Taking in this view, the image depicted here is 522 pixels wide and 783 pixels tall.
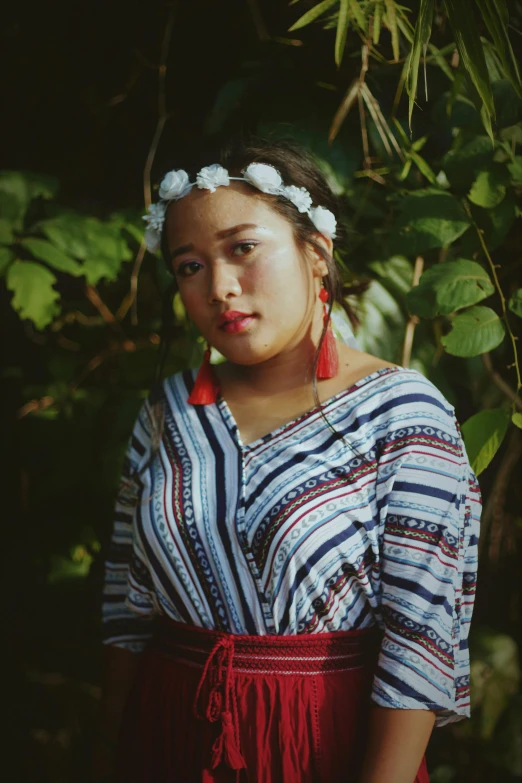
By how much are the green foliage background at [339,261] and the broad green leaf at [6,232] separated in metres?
0.02

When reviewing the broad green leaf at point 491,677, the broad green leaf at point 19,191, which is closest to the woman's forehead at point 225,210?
the broad green leaf at point 19,191

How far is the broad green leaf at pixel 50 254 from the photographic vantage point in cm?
151

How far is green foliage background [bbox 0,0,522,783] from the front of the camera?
1315mm

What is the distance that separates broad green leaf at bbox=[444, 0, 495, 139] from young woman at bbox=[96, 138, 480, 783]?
30 cm

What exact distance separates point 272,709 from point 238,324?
590 millimetres

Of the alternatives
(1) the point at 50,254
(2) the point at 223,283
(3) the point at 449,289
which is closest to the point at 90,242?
(1) the point at 50,254

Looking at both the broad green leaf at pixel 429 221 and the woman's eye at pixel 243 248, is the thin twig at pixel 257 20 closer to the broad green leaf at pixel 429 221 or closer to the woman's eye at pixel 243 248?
the broad green leaf at pixel 429 221

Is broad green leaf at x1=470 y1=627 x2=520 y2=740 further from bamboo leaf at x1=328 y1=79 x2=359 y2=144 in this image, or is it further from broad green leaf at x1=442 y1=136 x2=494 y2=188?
bamboo leaf at x1=328 y1=79 x2=359 y2=144

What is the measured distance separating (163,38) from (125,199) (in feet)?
1.40

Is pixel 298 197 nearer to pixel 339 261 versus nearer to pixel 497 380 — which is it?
pixel 339 261

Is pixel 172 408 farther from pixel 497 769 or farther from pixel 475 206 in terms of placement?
pixel 497 769

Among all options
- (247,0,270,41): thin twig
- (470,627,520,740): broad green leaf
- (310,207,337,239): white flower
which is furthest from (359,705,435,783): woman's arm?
(247,0,270,41): thin twig

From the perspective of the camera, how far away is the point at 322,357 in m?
1.21

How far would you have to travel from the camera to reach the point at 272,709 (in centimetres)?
109
